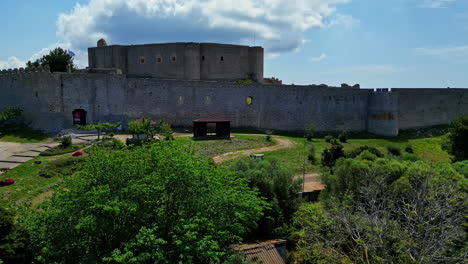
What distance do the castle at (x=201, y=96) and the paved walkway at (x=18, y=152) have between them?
159 inches

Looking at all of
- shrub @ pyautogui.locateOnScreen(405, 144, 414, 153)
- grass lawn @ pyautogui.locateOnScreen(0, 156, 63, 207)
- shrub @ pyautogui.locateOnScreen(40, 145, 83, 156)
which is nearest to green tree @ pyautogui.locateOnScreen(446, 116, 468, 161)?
shrub @ pyautogui.locateOnScreen(405, 144, 414, 153)

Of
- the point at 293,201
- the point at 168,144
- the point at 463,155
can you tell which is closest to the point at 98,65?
the point at 168,144

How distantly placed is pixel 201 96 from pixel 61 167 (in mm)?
15477

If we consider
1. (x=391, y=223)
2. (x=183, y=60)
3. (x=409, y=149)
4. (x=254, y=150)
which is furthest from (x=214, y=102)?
(x=391, y=223)

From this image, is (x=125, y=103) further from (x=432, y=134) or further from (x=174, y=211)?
(x=432, y=134)

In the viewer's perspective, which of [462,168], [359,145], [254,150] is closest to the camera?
[462,168]

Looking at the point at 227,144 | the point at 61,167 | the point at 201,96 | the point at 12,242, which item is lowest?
the point at 12,242

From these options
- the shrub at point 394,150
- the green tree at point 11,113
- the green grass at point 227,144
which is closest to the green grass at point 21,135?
the green tree at point 11,113

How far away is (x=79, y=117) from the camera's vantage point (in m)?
31.9

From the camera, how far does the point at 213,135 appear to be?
3052 centimetres

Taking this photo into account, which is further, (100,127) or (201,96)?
(201,96)

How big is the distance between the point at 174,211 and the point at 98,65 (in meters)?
34.1

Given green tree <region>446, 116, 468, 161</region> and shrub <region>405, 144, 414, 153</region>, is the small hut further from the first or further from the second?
green tree <region>446, 116, 468, 161</region>

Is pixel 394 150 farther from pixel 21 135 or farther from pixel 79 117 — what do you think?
pixel 21 135
